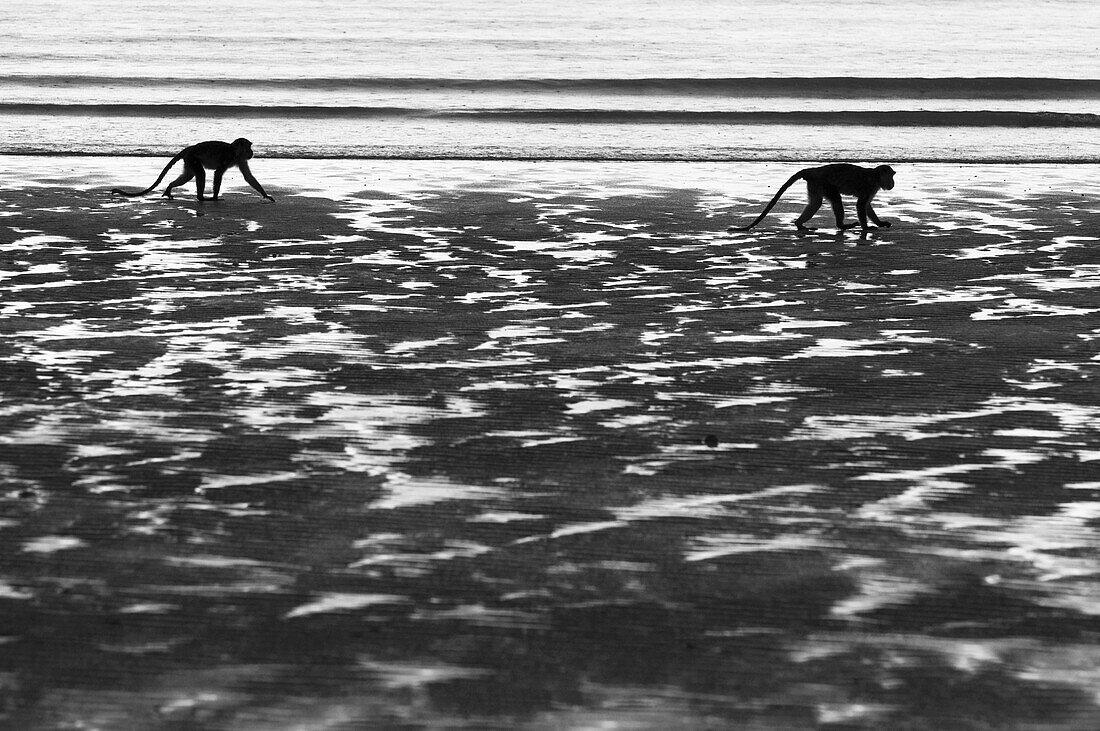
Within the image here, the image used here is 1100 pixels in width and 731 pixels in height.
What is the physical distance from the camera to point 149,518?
5.42 meters

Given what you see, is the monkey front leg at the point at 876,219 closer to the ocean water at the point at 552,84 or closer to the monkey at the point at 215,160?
the monkey at the point at 215,160

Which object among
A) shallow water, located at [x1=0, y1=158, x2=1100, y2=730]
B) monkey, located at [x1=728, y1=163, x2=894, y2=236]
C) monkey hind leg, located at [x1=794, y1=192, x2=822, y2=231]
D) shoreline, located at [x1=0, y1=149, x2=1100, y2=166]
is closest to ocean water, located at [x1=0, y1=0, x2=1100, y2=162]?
shoreline, located at [x1=0, y1=149, x2=1100, y2=166]

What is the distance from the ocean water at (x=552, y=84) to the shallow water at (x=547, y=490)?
8962 millimetres

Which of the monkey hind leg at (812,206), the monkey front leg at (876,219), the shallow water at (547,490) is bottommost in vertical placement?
the shallow water at (547,490)

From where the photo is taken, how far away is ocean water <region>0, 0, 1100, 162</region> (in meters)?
20.2

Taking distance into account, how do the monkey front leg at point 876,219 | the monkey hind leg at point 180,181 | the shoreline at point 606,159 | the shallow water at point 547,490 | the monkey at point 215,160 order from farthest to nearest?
1. the shoreline at point 606,159
2. the monkey hind leg at point 180,181
3. the monkey at point 215,160
4. the monkey front leg at point 876,219
5. the shallow water at point 547,490

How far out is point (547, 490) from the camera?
229 inches

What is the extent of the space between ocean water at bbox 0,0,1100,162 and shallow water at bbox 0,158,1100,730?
29.4 ft

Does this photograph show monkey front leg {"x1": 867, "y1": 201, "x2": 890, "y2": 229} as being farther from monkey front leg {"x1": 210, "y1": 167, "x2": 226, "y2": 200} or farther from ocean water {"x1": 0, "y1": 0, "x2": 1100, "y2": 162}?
ocean water {"x1": 0, "y1": 0, "x2": 1100, "y2": 162}

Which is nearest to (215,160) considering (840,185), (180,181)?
(180,181)

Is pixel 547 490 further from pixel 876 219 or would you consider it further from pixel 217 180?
pixel 217 180

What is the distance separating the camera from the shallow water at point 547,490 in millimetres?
4203

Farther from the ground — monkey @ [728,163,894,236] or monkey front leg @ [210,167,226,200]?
monkey @ [728,163,894,236]

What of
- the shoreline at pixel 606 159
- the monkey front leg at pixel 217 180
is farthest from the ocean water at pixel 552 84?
the monkey front leg at pixel 217 180
